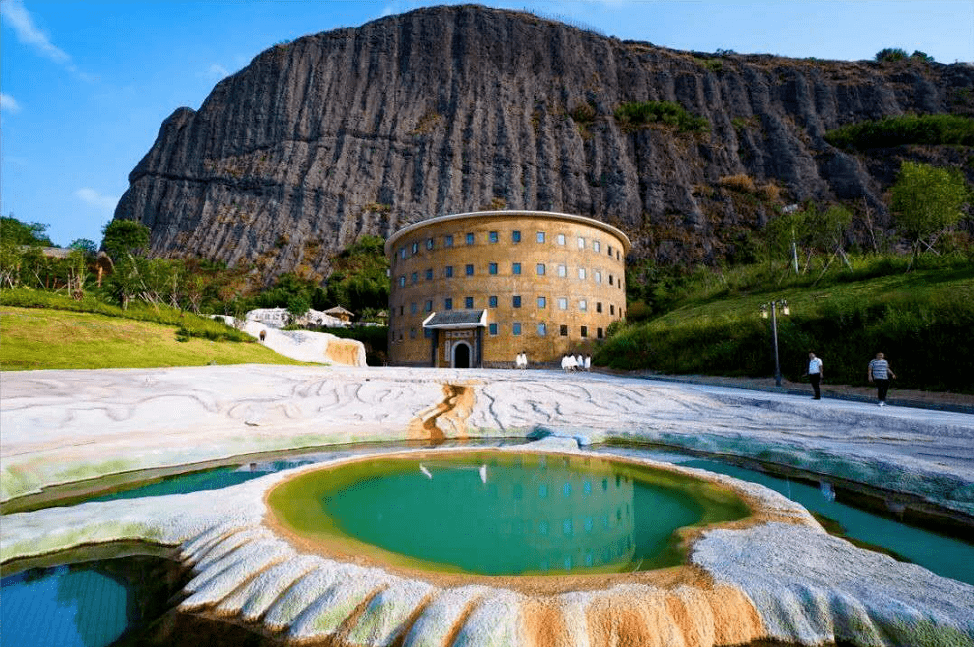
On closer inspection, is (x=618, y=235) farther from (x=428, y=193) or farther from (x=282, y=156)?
(x=282, y=156)

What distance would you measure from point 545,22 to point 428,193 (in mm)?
43349

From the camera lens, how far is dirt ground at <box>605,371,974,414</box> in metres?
13.4

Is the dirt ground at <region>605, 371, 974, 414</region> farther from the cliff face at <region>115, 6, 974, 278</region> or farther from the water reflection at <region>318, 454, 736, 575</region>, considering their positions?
the cliff face at <region>115, 6, 974, 278</region>

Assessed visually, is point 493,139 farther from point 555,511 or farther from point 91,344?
point 555,511

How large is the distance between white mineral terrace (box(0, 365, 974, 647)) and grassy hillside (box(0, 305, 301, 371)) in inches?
129

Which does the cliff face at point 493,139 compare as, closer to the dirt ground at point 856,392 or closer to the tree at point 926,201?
the tree at point 926,201

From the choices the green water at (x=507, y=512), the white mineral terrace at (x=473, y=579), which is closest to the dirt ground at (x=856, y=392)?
the white mineral terrace at (x=473, y=579)

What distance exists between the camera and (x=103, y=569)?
5.00m

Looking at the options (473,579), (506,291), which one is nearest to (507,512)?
(473,579)

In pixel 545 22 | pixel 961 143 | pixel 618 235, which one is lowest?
pixel 618 235

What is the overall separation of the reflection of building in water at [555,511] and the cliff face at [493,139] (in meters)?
66.8

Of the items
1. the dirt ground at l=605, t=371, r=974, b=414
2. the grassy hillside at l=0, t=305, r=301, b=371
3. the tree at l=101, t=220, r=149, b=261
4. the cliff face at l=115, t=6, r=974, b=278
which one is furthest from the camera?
the cliff face at l=115, t=6, r=974, b=278

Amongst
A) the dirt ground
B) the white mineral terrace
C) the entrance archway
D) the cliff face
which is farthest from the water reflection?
the cliff face

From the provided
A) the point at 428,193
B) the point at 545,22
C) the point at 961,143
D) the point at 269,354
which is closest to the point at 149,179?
the point at 428,193
